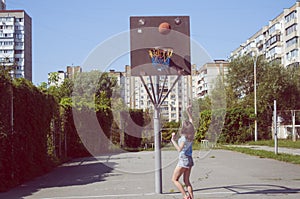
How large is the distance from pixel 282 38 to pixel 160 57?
7197cm

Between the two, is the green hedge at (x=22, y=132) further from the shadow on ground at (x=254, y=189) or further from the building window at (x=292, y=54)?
the building window at (x=292, y=54)

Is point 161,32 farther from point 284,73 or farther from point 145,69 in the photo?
point 284,73

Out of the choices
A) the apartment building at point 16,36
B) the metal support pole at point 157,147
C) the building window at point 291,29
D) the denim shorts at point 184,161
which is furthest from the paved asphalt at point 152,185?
the apartment building at point 16,36

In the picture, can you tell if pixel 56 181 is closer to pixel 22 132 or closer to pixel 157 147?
pixel 22 132

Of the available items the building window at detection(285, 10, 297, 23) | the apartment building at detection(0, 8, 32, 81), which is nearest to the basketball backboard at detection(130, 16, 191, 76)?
the building window at detection(285, 10, 297, 23)

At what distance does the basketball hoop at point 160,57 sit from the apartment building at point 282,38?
5457 centimetres

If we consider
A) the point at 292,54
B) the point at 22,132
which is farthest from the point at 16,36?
the point at 22,132

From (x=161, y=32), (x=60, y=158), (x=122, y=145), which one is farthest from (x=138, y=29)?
(x=122, y=145)

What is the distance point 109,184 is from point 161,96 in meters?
2.91

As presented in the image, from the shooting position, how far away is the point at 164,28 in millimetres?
10219

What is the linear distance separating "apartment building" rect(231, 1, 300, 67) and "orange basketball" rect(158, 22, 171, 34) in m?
54.6

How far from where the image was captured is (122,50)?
1041cm

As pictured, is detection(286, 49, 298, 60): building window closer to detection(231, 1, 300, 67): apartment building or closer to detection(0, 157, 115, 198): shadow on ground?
detection(231, 1, 300, 67): apartment building

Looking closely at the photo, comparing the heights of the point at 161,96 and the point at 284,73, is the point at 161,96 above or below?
below
